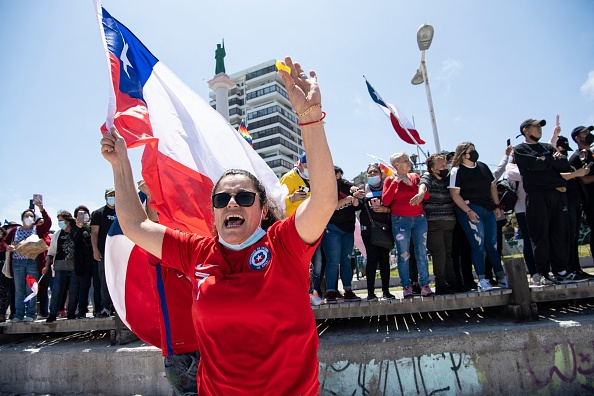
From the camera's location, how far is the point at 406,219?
5.29 meters

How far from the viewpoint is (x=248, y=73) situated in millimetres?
91625

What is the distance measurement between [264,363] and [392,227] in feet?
13.4

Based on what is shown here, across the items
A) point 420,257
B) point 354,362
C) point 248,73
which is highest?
point 248,73

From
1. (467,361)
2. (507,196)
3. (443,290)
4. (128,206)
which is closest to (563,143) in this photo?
(507,196)

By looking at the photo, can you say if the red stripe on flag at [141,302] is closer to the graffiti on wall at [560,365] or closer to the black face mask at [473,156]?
the graffiti on wall at [560,365]

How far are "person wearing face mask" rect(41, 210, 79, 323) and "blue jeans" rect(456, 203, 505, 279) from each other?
6862 millimetres

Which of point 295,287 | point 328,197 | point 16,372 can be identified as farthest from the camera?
point 16,372

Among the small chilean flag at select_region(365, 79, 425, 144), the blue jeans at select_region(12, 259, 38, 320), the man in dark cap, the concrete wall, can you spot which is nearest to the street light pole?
the small chilean flag at select_region(365, 79, 425, 144)

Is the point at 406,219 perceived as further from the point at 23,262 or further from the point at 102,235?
the point at 23,262

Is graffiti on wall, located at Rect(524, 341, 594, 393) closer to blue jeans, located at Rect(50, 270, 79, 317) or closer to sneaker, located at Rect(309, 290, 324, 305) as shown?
sneaker, located at Rect(309, 290, 324, 305)

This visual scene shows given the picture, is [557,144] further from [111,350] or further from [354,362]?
[111,350]

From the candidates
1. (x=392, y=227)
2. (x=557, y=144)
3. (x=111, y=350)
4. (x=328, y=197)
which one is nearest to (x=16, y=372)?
(x=111, y=350)

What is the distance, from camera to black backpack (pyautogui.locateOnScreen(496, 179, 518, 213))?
19.3 feet

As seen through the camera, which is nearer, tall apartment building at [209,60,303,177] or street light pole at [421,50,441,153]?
street light pole at [421,50,441,153]
